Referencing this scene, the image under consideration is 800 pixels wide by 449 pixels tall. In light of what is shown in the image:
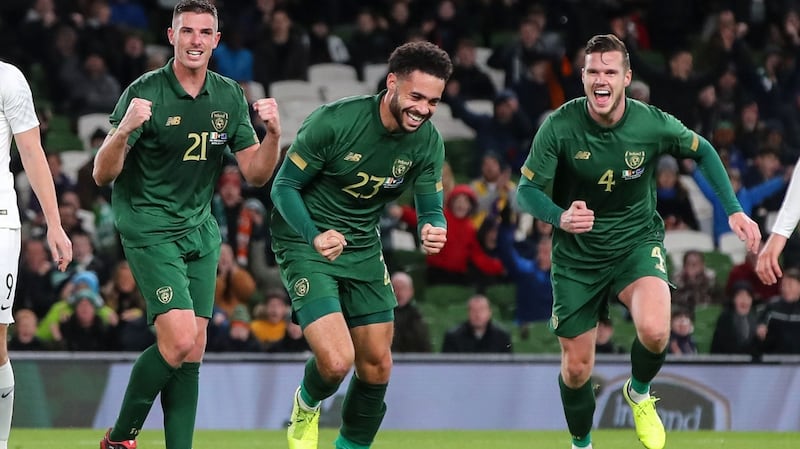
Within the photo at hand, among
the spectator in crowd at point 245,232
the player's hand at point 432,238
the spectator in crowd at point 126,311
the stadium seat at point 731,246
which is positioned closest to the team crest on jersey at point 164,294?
the player's hand at point 432,238

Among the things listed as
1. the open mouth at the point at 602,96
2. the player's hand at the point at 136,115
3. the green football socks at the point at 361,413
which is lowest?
the green football socks at the point at 361,413

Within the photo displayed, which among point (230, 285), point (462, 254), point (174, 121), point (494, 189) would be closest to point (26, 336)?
point (230, 285)

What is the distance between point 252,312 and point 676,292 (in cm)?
414

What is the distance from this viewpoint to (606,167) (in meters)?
8.59

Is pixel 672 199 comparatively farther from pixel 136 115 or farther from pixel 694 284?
pixel 136 115

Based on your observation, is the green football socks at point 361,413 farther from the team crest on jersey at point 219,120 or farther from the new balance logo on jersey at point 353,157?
the team crest on jersey at point 219,120

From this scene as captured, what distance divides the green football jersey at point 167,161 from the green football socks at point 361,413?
126 centimetres

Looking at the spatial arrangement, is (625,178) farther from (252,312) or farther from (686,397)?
(252,312)

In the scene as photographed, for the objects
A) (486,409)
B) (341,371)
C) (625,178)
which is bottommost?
(486,409)

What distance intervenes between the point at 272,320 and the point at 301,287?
5627 mm

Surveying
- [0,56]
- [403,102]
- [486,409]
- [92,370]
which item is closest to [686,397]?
[486,409]

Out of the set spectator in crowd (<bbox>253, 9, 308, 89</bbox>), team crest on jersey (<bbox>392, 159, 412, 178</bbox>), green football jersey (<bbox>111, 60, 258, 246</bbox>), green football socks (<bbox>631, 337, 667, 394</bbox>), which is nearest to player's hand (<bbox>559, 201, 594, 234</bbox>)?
team crest on jersey (<bbox>392, 159, 412, 178</bbox>)

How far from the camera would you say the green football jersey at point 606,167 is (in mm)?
8602

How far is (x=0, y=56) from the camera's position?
17625 mm
